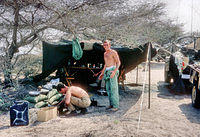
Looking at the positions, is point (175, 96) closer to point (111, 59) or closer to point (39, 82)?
point (111, 59)

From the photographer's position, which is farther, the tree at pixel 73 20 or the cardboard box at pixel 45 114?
the tree at pixel 73 20

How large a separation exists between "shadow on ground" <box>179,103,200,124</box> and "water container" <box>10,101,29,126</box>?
3.66 metres

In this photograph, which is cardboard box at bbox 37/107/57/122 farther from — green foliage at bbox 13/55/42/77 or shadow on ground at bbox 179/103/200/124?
shadow on ground at bbox 179/103/200/124

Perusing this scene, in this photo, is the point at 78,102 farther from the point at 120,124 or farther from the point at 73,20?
the point at 73,20

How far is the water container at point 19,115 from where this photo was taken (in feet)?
12.6

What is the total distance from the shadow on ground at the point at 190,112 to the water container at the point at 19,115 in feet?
12.0

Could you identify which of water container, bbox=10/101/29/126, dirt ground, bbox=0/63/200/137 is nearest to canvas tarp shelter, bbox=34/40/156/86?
dirt ground, bbox=0/63/200/137

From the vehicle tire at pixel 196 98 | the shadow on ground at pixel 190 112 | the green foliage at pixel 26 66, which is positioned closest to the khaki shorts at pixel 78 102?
the shadow on ground at pixel 190 112

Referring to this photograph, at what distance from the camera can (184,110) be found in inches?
204

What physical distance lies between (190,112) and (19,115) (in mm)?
4206

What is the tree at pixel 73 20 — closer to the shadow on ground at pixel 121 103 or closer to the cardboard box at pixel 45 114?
the shadow on ground at pixel 121 103

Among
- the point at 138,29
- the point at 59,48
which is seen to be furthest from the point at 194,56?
the point at 59,48

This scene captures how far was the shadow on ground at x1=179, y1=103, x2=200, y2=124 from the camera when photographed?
440 centimetres

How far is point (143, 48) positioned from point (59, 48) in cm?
280
